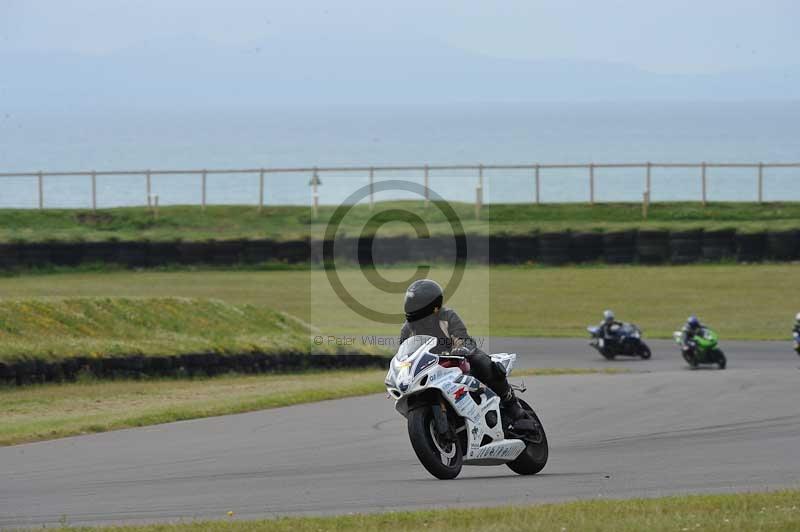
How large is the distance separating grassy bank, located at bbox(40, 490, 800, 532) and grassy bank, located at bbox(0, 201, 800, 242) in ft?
122

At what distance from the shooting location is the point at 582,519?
8.19 meters

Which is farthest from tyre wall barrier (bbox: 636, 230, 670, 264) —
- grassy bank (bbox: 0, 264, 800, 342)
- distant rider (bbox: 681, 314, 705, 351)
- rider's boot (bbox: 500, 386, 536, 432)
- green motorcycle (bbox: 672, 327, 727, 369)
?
rider's boot (bbox: 500, 386, 536, 432)

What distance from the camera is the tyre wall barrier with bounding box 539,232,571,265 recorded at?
4291 cm

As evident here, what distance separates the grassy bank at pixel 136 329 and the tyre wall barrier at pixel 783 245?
830 inches

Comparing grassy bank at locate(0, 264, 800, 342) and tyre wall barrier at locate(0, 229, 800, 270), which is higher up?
tyre wall barrier at locate(0, 229, 800, 270)

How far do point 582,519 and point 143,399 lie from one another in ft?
33.7

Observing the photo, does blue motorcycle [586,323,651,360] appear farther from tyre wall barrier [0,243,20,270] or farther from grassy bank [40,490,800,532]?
tyre wall barrier [0,243,20,270]

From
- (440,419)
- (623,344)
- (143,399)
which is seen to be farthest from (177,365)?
(440,419)

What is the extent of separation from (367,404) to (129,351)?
16.2 ft

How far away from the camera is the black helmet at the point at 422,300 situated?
1018 centimetres

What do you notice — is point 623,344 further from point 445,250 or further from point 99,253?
point 99,253

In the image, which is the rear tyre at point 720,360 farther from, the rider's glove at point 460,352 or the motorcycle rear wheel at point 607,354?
the rider's glove at point 460,352

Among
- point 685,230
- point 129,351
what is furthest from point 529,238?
point 129,351

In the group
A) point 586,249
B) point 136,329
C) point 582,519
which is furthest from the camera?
point 586,249
